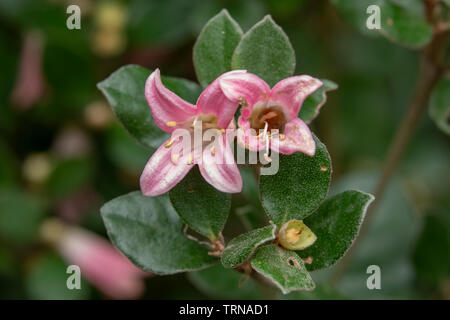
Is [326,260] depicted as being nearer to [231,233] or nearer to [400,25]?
[400,25]

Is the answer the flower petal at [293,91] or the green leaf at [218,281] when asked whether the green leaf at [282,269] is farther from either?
the green leaf at [218,281]

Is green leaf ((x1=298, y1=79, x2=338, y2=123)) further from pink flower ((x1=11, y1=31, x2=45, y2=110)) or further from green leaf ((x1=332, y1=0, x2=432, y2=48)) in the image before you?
pink flower ((x1=11, y1=31, x2=45, y2=110))

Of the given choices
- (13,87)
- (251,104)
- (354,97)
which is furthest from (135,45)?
(251,104)

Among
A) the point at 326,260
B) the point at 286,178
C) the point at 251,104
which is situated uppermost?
the point at 251,104

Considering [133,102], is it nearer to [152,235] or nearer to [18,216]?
[152,235]

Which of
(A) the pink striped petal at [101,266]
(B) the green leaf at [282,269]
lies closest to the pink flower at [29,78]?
(A) the pink striped petal at [101,266]

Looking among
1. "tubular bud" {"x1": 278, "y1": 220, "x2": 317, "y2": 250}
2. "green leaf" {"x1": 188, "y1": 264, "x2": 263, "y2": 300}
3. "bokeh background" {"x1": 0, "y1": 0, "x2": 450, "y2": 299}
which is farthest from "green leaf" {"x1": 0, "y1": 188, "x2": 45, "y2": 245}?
"tubular bud" {"x1": 278, "y1": 220, "x2": 317, "y2": 250}

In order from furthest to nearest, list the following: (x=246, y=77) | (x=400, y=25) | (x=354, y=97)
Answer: (x=354, y=97) → (x=400, y=25) → (x=246, y=77)

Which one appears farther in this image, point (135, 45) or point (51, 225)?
point (135, 45)

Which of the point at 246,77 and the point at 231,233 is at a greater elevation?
the point at 246,77
